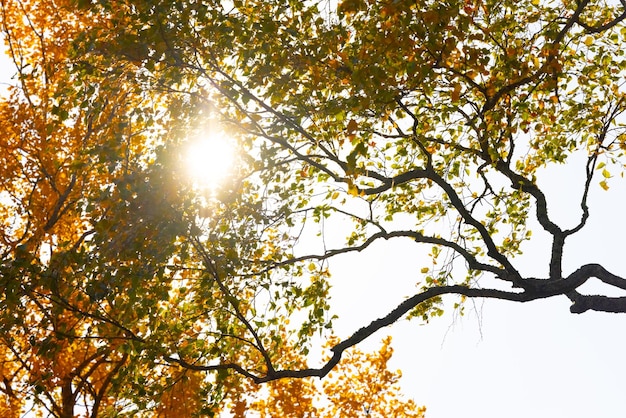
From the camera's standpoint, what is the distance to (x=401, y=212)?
529 inches

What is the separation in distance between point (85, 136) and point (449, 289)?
873 cm

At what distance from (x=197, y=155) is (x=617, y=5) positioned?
8.14 metres

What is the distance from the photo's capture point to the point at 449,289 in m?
9.88

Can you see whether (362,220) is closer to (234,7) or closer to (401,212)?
(401,212)

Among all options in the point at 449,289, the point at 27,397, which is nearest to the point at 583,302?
the point at 449,289

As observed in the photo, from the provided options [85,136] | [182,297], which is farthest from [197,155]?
[85,136]

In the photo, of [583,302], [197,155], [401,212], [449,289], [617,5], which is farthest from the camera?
[401,212]

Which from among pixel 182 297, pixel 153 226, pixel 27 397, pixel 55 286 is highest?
pixel 27 397

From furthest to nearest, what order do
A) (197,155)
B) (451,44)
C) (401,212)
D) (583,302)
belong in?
(401,212), (583,302), (197,155), (451,44)

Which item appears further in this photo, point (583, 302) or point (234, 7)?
point (583, 302)

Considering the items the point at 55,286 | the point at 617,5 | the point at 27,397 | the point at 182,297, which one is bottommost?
the point at 55,286

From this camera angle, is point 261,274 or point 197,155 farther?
point 261,274

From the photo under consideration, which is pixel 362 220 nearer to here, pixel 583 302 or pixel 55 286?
pixel 583 302

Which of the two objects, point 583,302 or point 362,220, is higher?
point 362,220
